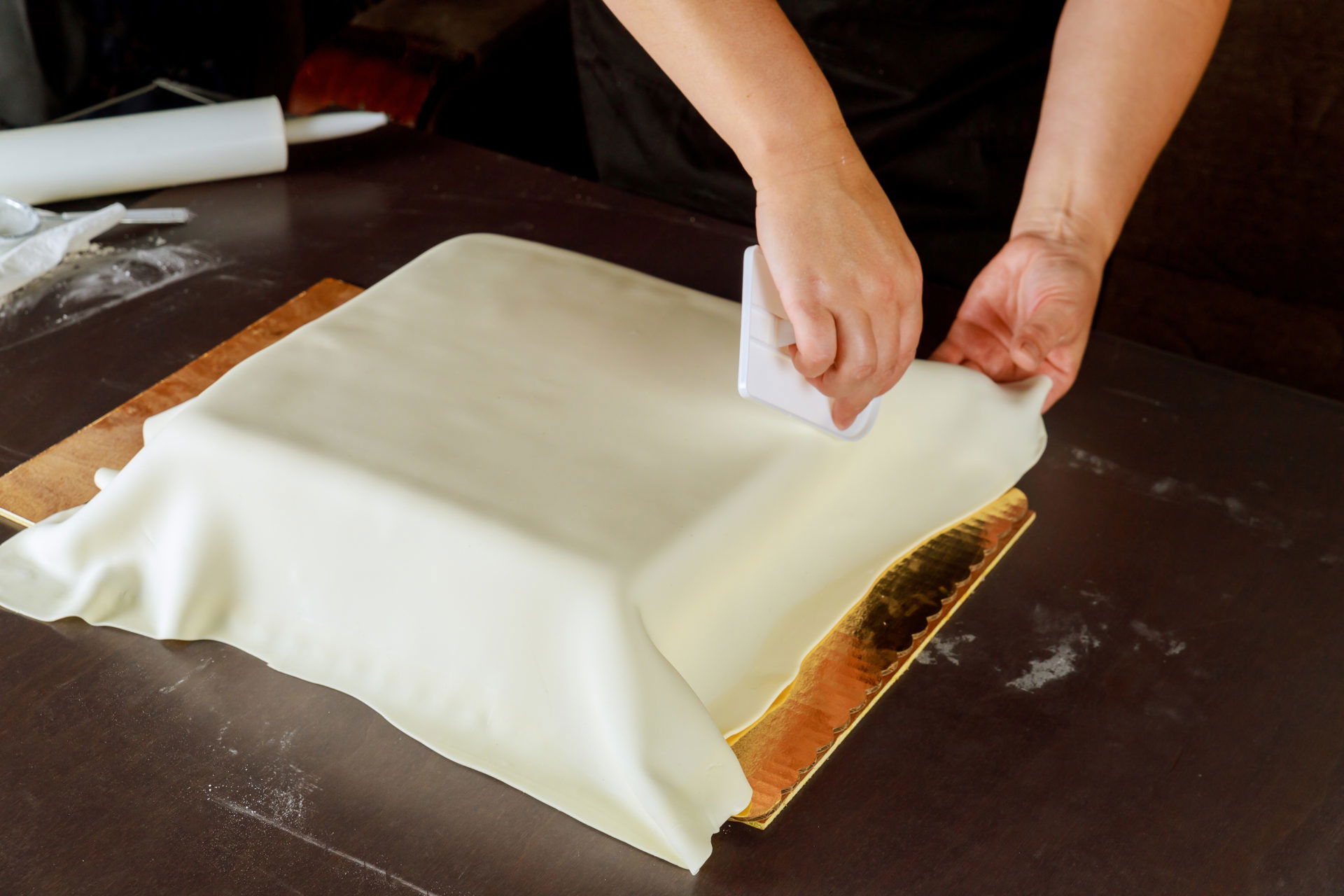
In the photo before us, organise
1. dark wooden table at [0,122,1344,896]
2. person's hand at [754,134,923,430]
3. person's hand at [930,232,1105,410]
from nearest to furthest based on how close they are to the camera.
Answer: dark wooden table at [0,122,1344,896] → person's hand at [754,134,923,430] → person's hand at [930,232,1105,410]

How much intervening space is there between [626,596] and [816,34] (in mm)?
726

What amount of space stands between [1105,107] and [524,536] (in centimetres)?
67

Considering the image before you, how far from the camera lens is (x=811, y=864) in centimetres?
60

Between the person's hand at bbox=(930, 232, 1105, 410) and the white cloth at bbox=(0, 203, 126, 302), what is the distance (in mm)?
781

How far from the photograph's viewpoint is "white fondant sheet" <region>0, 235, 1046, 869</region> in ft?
2.05

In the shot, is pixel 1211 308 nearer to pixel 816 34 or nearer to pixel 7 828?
pixel 816 34

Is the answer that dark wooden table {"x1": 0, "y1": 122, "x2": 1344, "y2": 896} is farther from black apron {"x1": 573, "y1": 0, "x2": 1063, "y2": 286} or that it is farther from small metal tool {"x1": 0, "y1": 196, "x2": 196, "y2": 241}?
black apron {"x1": 573, "y1": 0, "x2": 1063, "y2": 286}

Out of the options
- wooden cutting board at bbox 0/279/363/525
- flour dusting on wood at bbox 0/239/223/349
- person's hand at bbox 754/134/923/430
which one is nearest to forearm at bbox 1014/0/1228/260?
person's hand at bbox 754/134/923/430

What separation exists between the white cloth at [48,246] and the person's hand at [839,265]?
2.27ft

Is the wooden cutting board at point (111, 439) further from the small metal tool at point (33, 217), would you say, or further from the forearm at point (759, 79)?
the forearm at point (759, 79)

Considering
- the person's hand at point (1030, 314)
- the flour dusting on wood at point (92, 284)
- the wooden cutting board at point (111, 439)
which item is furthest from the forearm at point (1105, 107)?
the flour dusting on wood at point (92, 284)

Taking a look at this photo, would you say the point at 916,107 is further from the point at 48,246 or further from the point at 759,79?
the point at 48,246

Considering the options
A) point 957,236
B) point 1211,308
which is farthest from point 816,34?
point 1211,308

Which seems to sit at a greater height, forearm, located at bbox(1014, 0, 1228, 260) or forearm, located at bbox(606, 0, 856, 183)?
forearm, located at bbox(606, 0, 856, 183)
